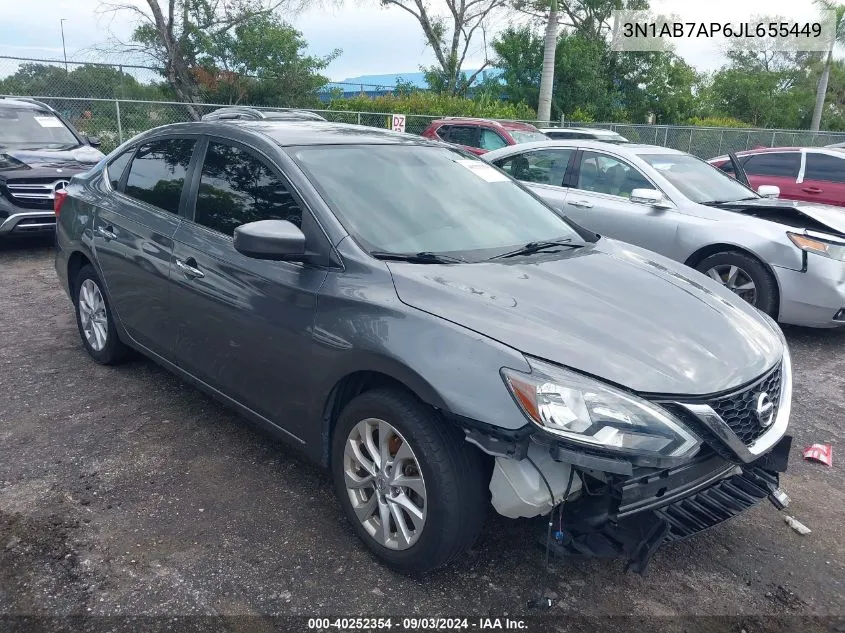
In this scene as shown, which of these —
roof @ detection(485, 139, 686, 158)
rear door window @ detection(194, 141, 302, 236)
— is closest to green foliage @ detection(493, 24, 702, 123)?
roof @ detection(485, 139, 686, 158)

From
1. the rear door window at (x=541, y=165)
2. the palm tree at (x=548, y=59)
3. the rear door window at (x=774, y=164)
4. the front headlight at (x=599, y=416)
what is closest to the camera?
the front headlight at (x=599, y=416)

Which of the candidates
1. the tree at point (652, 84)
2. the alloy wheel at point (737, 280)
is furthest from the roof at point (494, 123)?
the tree at point (652, 84)

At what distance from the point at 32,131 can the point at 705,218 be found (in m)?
8.21

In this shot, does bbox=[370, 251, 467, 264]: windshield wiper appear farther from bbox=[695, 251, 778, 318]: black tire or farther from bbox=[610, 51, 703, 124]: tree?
bbox=[610, 51, 703, 124]: tree

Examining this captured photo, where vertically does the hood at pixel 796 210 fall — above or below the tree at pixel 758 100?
below

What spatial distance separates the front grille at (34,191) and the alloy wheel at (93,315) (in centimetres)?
385

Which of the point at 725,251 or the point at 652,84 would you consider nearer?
the point at 725,251

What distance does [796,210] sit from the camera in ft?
20.2

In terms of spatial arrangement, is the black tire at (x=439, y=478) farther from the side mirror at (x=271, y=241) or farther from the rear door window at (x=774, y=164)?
the rear door window at (x=774, y=164)

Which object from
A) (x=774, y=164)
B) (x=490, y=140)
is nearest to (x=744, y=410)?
(x=774, y=164)

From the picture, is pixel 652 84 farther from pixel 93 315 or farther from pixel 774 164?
pixel 93 315

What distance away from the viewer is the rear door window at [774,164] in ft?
33.1

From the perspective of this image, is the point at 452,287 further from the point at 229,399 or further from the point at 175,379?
the point at 175,379

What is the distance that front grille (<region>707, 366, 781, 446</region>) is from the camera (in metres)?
2.44
